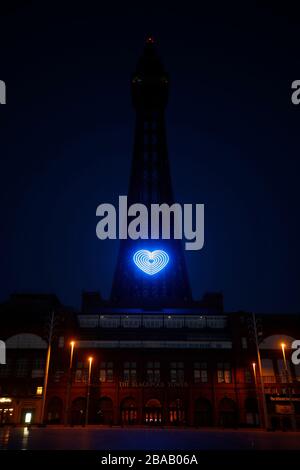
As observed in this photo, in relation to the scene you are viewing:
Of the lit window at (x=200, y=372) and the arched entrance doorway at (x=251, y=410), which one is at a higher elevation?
the lit window at (x=200, y=372)

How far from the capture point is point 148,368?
2008 inches

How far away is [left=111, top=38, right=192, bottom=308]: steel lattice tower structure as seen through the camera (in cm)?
8462

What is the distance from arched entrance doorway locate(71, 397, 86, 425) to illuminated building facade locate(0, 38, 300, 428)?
11 cm

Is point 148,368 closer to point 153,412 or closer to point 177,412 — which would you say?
point 153,412

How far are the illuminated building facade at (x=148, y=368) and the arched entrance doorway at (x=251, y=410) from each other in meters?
0.14

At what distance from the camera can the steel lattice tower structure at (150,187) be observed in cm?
8462

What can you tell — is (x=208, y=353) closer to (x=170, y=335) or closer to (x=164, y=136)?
(x=170, y=335)

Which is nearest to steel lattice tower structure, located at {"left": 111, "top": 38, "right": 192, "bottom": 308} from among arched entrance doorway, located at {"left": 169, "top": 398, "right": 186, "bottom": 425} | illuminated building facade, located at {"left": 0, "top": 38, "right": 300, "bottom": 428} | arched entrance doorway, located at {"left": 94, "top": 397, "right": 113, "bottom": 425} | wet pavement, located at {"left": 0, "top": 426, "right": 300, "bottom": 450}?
illuminated building facade, located at {"left": 0, "top": 38, "right": 300, "bottom": 428}

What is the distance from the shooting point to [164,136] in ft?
351

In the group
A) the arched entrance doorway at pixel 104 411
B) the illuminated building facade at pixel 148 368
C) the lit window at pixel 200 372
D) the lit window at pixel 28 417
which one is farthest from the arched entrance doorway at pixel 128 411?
the lit window at pixel 28 417

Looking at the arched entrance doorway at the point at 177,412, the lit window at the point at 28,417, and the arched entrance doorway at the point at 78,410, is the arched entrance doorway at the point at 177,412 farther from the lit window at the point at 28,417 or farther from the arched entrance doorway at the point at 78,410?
the lit window at the point at 28,417

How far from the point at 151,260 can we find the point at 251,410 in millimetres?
40222
